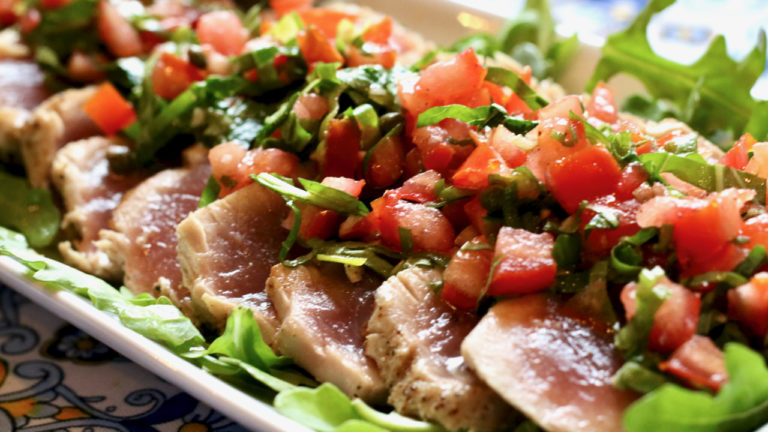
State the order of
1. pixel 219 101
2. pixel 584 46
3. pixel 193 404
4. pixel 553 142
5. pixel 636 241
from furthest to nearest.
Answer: pixel 584 46 → pixel 219 101 → pixel 193 404 → pixel 553 142 → pixel 636 241

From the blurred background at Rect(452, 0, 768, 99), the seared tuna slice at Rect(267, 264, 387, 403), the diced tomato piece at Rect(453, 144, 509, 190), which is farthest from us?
the blurred background at Rect(452, 0, 768, 99)

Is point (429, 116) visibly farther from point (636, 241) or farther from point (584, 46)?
point (584, 46)

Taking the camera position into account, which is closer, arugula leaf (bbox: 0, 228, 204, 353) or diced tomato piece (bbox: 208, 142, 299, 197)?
A: arugula leaf (bbox: 0, 228, 204, 353)

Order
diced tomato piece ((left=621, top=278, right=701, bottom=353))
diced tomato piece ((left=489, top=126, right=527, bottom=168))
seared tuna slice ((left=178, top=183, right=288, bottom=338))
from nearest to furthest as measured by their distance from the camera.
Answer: diced tomato piece ((left=621, top=278, right=701, bottom=353)) < diced tomato piece ((left=489, top=126, right=527, bottom=168)) < seared tuna slice ((left=178, top=183, right=288, bottom=338))

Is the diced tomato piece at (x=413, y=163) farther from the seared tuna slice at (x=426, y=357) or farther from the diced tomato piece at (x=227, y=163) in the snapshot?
the diced tomato piece at (x=227, y=163)

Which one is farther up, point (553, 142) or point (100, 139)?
point (553, 142)

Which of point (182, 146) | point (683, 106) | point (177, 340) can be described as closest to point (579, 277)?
point (177, 340)

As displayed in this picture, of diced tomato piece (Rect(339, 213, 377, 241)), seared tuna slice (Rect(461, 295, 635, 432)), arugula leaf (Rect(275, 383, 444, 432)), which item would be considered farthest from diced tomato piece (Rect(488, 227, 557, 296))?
diced tomato piece (Rect(339, 213, 377, 241))

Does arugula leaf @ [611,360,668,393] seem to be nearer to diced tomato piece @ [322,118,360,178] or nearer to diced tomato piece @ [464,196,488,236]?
diced tomato piece @ [464,196,488,236]
